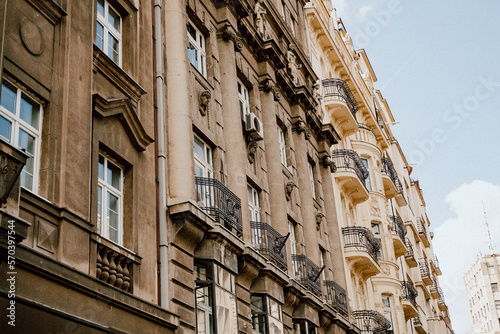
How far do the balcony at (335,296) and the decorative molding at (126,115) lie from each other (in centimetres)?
1256

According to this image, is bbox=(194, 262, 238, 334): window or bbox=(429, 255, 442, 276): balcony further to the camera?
bbox=(429, 255, 442, 276): balcony

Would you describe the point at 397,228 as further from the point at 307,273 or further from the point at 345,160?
the point at 307,273

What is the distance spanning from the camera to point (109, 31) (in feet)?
52.7

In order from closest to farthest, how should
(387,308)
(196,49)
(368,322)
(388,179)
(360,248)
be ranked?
(196,49)
(368,322)
(360,248)
(387,308)
(388,179)

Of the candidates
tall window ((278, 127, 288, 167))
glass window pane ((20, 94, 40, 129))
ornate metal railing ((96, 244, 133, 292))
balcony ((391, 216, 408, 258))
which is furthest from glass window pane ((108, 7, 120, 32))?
balcony ((391, 216, 408, 258))

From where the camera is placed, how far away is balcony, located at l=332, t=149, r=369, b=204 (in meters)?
34.2

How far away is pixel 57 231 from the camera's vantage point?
1190 cm

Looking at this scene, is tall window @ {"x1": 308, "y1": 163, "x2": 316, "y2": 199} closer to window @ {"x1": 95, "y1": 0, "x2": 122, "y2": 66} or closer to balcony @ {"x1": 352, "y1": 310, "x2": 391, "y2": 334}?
balcony @ {"x1": 352, "y1": 310, "x2": 391, "y2": 334}

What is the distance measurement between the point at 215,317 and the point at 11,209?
284 inches

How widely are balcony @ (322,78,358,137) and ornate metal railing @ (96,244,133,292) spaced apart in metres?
23.2

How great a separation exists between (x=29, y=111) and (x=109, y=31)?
4.35m

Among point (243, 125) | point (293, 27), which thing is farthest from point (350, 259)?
point (243, 125)

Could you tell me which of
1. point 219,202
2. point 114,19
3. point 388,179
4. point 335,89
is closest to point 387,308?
point 388,179

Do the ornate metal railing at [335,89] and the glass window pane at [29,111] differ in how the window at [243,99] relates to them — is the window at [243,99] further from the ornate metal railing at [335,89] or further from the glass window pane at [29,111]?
the ornate metal railing at [335,89]
